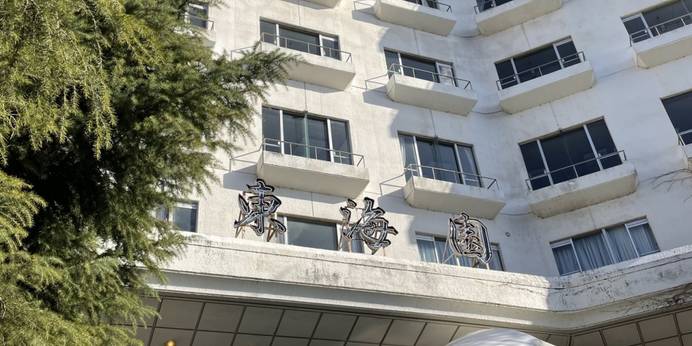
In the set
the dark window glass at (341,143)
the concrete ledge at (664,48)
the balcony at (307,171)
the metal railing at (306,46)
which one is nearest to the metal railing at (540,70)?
the concrete ledge at (664,48)

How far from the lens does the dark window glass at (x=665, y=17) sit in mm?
16375

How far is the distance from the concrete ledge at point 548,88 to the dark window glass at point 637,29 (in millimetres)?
1763

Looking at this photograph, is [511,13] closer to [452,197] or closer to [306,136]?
[452,197]

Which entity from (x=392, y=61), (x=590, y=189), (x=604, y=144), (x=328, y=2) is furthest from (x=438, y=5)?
(x=590, y=189)

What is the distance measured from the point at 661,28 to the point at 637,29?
1.92ft

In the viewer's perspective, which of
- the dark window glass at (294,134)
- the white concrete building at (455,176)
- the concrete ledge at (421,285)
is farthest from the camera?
the dark window glass at (294,134)

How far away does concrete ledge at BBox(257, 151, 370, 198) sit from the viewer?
1273 centimetres

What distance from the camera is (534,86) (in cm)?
1631

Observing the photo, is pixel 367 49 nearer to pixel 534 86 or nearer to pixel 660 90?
pixel 534 86

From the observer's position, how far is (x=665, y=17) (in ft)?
54.3

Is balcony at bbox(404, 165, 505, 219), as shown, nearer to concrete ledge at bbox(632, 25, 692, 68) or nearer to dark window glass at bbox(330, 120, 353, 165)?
dark window glass at bbox(330, 120, 353, 165)

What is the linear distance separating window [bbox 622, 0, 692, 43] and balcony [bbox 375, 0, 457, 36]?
4787mm

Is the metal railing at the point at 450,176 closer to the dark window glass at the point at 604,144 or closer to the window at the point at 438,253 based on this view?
the window at the point at 438,253

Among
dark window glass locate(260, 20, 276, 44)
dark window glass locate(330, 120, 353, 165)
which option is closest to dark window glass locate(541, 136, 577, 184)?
dark window glass locate(330, 120, 353, 165)
